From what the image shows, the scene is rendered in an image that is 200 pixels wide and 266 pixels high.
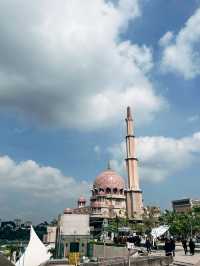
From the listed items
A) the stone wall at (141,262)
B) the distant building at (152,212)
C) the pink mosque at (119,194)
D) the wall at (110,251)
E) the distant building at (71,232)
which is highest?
the pink mosque at (119,194)

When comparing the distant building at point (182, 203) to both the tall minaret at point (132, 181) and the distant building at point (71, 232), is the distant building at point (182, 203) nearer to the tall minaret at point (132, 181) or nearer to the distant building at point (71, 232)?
the tall minaret at point (132, 181)

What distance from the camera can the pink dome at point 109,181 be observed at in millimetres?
108938

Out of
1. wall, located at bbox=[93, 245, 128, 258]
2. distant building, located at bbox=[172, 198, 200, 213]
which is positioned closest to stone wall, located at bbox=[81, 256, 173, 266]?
wall, located at bbox=[93, 245, 128, 258]

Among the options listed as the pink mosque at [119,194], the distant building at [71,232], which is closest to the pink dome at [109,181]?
the pink mosque at [119,194]

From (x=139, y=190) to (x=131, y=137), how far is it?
51.0 feet

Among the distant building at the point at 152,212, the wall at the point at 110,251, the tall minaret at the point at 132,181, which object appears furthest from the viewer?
the tall minaret at the point at 132,181

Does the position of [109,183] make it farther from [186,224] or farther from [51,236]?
[186,224]

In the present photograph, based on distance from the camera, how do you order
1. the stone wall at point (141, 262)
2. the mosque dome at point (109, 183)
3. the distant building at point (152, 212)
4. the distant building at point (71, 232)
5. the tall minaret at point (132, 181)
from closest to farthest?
the stone wall at point (141, 262)
the distant building at point (71, 232)
the distant building at point (152, 212)
the tall minaret at point (132, 181)
the mosque dome at point (109, 183)

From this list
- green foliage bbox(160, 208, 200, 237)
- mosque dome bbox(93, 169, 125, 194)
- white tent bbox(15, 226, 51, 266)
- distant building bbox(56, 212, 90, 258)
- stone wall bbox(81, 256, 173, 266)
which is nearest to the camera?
stone wall bbox(81, 256, 173, 266)

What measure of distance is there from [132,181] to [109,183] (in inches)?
418

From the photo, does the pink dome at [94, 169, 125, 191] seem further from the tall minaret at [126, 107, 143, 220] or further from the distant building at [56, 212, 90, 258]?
the distant building at [56, 212, 90, 258]

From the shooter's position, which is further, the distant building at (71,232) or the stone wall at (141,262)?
the distant building at (71,232)

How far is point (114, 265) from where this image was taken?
18.8m

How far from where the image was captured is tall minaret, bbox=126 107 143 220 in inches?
3887
